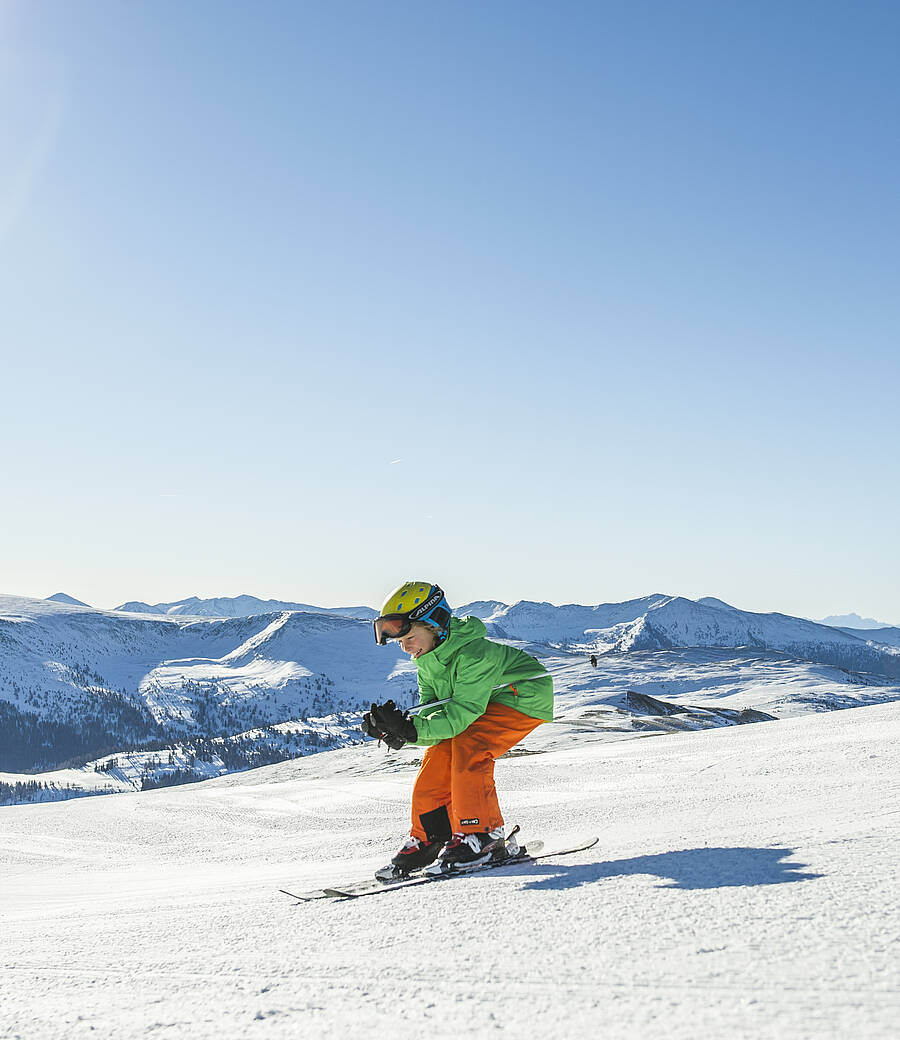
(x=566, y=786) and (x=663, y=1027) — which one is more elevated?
(x=663, y=1027)

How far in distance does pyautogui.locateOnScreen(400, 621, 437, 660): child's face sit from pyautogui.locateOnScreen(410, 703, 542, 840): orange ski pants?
1.71ft

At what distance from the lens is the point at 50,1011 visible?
2.31 meters

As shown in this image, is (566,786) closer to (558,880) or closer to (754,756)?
(754,756)

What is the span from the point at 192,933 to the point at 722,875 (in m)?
2.15

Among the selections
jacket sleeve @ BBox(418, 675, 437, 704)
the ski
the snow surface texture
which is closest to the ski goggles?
jacket sleeve @ BBox(418, 675, 437, 704)

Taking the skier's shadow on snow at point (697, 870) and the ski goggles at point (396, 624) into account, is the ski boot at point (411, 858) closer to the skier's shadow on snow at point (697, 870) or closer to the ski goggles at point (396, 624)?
the skier's shadow on snow at point (697, 870)

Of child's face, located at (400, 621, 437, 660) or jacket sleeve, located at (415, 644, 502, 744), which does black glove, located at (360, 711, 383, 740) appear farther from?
child's face, located at (400, 621, 437, 660)

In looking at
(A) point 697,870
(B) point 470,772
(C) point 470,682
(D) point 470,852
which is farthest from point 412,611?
(A) point 697,870

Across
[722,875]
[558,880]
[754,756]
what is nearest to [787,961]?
[722,875]

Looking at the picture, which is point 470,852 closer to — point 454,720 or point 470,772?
point 470,772

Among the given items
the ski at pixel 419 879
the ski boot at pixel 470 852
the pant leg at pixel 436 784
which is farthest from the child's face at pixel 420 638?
the ski at pixel 419 879

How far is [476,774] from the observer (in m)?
4.34

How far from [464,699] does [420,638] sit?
0.46 meters

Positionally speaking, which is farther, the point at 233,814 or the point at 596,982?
the point at 233,814
